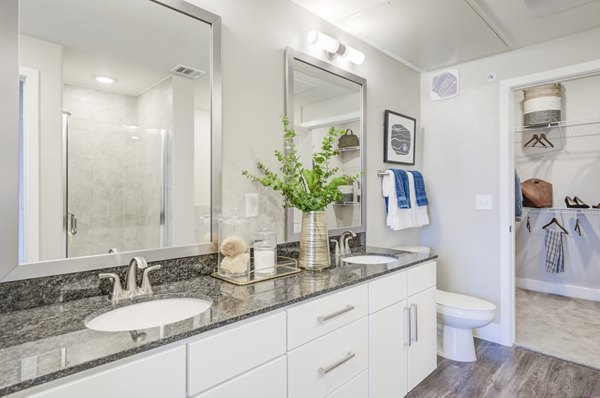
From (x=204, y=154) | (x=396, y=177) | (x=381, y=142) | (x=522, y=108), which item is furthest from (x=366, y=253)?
(x=522, y=108)

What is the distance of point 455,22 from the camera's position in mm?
2100

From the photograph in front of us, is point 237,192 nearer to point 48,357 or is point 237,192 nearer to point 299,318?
point 299,318

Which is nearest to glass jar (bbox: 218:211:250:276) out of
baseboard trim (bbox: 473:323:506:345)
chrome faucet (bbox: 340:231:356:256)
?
chrome faucet (bbox: 340:231:356:256)

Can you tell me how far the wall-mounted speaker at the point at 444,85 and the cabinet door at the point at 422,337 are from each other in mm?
1726

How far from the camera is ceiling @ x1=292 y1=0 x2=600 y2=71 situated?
75.4 inches

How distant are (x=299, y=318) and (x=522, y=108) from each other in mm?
3796

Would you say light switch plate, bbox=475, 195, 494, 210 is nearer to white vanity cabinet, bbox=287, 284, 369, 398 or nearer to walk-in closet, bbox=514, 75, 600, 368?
walk-in closet, bbox=514, 75, 600, 368

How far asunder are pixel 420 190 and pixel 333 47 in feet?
4.48

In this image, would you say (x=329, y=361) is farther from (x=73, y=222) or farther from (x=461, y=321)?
(x=461, y=321)

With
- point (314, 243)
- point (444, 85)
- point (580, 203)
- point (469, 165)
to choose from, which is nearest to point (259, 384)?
point (314, 243)

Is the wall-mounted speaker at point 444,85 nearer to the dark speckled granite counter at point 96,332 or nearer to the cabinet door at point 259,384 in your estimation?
the dark speckled granite counter at point 96,332

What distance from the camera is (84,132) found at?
3.95 feet

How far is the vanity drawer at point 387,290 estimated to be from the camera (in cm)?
156

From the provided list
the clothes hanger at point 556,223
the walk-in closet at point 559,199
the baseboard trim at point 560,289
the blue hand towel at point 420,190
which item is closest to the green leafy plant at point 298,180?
the blue hand towel at point 420,190
